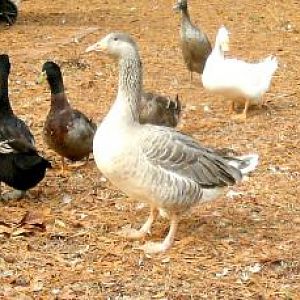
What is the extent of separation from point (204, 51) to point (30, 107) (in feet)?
9.40

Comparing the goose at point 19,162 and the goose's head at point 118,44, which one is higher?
the goose's head at point 118,44

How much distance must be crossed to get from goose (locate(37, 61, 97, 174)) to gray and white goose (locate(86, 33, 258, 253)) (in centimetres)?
176

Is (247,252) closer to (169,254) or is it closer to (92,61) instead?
(169,254)

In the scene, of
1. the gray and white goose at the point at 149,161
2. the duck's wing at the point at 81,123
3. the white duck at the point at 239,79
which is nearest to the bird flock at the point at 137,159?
the gray and white goose at the point at 149,161

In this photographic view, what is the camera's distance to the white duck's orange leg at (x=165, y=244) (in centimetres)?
596

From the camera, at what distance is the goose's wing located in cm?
596

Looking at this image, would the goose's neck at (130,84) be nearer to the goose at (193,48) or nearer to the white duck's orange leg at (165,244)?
the white duck's orange leg at (165,244)

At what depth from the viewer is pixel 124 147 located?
580 centimetres

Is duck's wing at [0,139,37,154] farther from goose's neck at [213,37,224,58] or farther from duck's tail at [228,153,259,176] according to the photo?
goose's neck at [213,37,224,58]

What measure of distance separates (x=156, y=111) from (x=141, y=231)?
2648mm

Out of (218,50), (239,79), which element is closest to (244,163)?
(239,79)

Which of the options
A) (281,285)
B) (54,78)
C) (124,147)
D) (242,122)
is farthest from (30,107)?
(281,285)

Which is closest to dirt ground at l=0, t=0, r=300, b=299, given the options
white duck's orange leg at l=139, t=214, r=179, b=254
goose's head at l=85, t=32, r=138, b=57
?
white duck's orange leg at l=139, t=214, r=179, b=254

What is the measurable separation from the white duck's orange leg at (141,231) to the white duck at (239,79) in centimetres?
359
